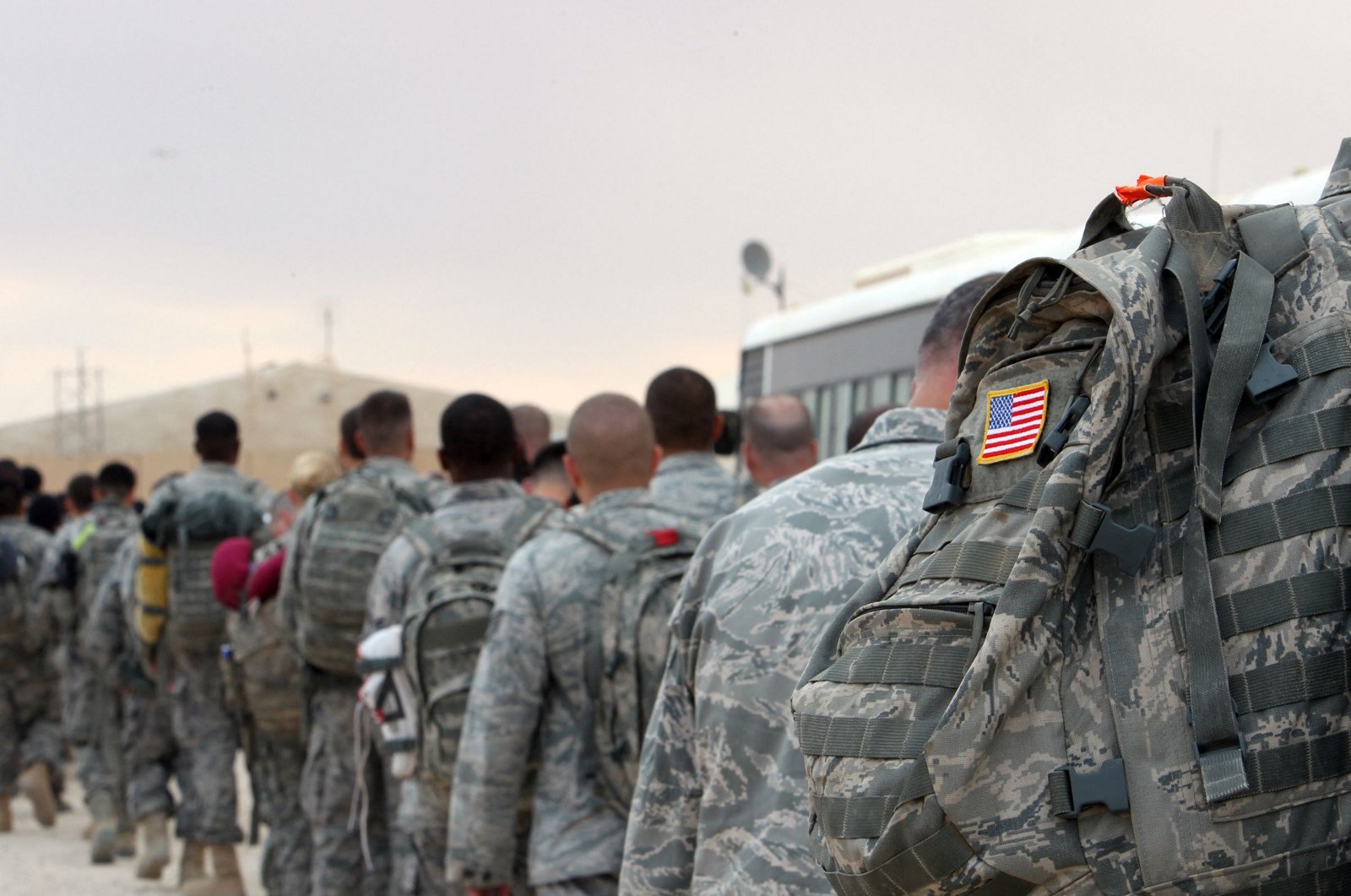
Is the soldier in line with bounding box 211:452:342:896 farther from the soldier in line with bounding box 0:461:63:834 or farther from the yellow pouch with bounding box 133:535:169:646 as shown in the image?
the soldier in line with bounding box 0:461:63:834

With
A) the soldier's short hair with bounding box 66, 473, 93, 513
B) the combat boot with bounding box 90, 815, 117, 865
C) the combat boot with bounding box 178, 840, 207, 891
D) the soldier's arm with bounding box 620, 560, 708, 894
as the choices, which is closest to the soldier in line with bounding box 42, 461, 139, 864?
the combat boot with bounding box 90, 815, 117, 865

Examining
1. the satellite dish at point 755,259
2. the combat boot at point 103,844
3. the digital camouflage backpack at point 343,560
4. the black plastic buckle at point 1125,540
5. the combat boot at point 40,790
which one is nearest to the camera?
the black plastic buckle at point 1125,540

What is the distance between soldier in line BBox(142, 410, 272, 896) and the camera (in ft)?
25.6

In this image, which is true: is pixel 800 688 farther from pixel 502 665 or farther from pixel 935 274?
pixel 935 274

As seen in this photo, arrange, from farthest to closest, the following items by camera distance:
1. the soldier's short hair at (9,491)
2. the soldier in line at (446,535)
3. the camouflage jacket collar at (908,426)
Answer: the soldier's short hair at (9,491) → the soldier in line at (446,535) → the camouflage jacket collar at (908,426)

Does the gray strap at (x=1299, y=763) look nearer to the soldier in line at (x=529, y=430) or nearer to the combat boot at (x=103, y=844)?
the soldier in line at (x=529, y=430)

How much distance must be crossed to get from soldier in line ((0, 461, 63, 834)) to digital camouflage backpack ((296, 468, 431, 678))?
5.70m

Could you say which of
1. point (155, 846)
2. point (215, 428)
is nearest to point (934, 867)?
point (215, 428)

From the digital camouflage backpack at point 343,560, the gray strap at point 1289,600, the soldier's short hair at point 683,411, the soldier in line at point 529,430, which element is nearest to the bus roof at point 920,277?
the soldier in line at point 529,430

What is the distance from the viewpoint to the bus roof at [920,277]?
830 cm

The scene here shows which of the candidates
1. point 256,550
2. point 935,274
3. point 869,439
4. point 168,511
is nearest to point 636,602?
point 869,439

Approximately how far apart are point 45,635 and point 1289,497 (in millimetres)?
10762

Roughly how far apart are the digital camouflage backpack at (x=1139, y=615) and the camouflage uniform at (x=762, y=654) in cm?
93

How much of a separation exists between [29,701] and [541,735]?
8412 mm
